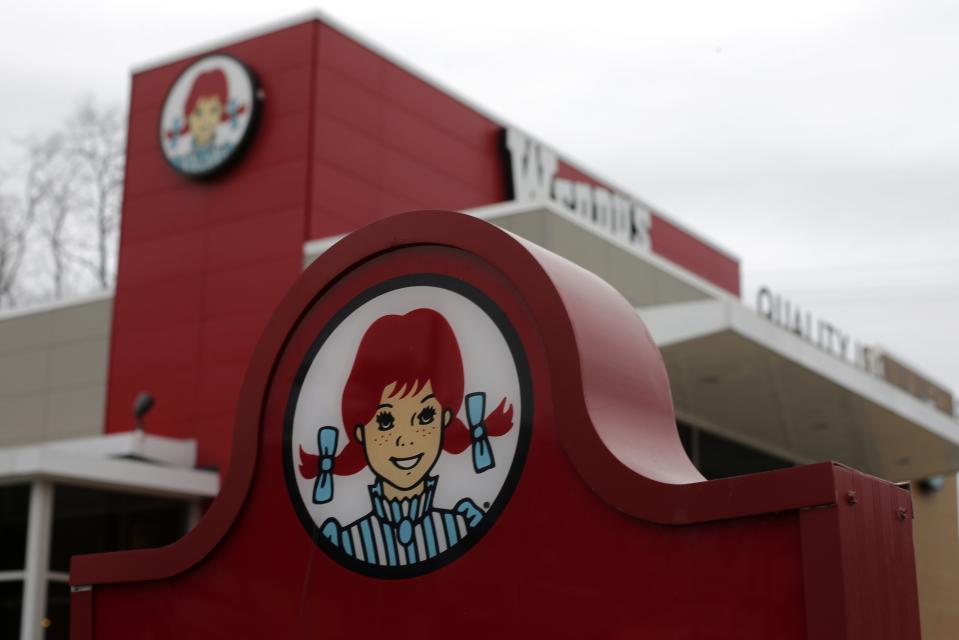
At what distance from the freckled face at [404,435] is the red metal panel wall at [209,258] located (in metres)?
13.4

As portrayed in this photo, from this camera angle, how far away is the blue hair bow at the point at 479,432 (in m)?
5.65

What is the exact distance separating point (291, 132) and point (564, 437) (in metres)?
15.2

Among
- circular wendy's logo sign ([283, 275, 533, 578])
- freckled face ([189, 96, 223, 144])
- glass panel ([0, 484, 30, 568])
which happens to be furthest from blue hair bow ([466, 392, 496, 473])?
freckled face ([189, 96, 223, 144])

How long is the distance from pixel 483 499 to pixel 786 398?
45.3ft

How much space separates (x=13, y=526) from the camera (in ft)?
61.4

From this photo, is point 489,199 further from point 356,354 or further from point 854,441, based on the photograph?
point 356,354

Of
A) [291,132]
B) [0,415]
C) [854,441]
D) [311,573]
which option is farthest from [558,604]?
[0,415]

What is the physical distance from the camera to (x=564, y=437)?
540 cm

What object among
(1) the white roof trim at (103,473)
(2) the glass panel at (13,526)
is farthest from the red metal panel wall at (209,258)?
(2) the glass panel at (13,526)

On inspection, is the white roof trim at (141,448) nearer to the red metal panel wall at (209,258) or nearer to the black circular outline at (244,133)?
the red metal panel wall at (209,258)

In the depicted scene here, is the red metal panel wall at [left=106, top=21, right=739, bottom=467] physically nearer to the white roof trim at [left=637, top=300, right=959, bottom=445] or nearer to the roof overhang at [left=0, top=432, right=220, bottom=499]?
Result: the roof overhang at [left=0, top=432, right=220, bottom=499]

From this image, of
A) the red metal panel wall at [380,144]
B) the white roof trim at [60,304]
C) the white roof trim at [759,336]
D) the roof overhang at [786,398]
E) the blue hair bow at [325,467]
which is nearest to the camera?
the blue hair bow at [325,467]

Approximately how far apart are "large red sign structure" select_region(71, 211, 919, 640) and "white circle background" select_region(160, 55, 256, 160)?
46.7 feet

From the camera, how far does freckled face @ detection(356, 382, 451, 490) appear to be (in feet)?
19.1
